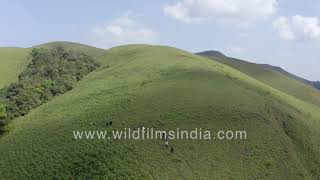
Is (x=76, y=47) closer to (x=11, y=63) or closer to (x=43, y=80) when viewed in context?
(x=11, y=63)

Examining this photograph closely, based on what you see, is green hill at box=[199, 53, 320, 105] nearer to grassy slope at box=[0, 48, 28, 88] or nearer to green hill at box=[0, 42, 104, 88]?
green hill at box=[0, 42, 104, 88]

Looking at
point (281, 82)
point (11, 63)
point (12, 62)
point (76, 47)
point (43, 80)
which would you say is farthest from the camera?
point (76, 47)

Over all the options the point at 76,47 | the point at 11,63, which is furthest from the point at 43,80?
the point at 76,47

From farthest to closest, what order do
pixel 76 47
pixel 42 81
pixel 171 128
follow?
pixel 76 47, pixel 42 81, pixel 171 128

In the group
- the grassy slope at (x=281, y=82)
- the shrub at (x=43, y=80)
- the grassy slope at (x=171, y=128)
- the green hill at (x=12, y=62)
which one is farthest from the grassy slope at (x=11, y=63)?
the grassy slope at (x=281, y=82)

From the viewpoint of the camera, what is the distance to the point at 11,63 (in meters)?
130

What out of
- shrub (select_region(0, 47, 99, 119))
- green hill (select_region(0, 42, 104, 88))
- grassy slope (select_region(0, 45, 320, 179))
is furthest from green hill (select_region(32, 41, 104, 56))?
grassy slope (select_region(0, 45, 320, 179))

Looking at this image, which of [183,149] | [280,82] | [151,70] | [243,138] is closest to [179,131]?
[183,149]

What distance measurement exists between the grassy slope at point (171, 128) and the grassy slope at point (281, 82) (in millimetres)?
43967

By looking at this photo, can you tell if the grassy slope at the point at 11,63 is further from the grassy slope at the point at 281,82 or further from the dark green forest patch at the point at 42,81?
the grassy slope at the point at 281,82

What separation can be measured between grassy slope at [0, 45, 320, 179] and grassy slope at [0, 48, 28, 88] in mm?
39271

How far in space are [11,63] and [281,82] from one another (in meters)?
88.7

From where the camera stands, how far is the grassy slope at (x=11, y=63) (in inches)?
4444

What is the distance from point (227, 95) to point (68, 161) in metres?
28.5
